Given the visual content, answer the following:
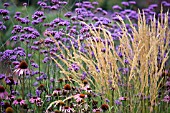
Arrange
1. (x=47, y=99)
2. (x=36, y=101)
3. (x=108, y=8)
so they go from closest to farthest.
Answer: (x=36, y=101) → (x=47, y=99) → (x=108, y=8)

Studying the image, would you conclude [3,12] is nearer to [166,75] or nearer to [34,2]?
[166,75]

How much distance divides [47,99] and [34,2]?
5589mm

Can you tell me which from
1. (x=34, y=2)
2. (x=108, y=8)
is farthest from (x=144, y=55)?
(x=108, y=8)

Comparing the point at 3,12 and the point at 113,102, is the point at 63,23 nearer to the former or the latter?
the point at 3,12

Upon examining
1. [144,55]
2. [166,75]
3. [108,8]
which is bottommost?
[108,8]

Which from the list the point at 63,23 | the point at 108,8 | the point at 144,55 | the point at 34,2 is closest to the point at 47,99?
the point at 63,23

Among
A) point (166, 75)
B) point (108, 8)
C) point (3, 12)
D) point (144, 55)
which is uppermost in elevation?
point (3, 12)

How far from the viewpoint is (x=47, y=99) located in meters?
3.75

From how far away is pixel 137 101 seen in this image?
11.4 feet

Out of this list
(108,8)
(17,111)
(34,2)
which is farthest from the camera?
(108,8)

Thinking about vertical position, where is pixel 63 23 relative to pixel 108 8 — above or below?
above

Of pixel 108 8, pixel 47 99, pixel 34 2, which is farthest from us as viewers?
pixel 108 8

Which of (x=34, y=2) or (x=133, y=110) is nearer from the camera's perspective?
(x=133, y=110)

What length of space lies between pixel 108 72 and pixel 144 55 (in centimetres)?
44
